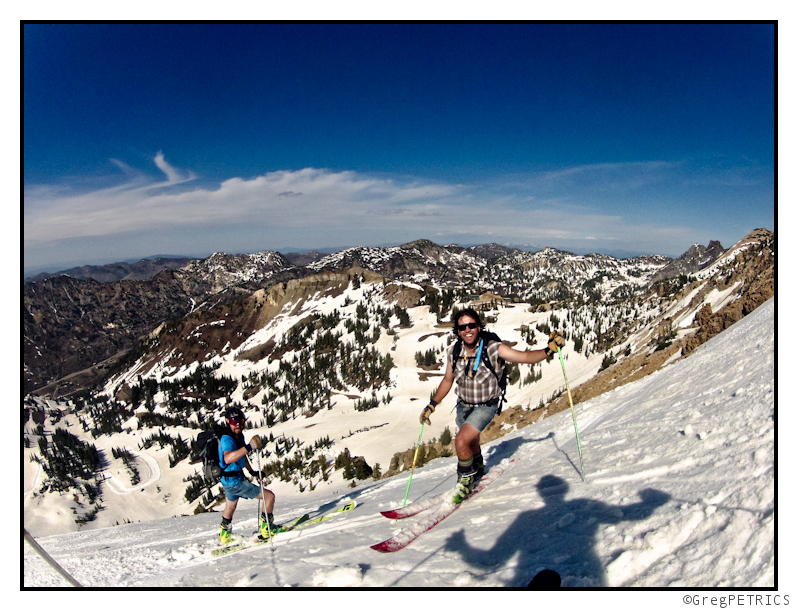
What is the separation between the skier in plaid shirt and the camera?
491cm

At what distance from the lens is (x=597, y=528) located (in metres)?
3.55

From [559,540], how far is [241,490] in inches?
184

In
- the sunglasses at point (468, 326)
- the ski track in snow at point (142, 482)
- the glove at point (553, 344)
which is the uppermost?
the sunglasses at point (468, 326)

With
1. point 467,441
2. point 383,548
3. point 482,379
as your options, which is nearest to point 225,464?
point 383,548

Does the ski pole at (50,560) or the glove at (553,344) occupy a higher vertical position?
the glove at (553,344)

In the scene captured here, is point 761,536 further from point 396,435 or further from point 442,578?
point 396,435

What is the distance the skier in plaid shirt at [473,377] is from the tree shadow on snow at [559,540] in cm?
107

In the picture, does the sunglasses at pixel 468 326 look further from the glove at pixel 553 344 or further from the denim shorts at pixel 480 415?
the denim shorts at pixel 480 415

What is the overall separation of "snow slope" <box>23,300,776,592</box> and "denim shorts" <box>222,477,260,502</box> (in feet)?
2.35

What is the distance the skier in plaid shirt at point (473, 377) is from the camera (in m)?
4.91

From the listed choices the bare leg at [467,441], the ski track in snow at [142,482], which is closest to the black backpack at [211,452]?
the bare leg at [467,441]

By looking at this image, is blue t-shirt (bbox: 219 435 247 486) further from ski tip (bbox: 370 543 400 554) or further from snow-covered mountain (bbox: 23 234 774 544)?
snow-covered mountain (bbox: 23 234 774 544)

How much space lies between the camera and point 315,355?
5088 centimetres
